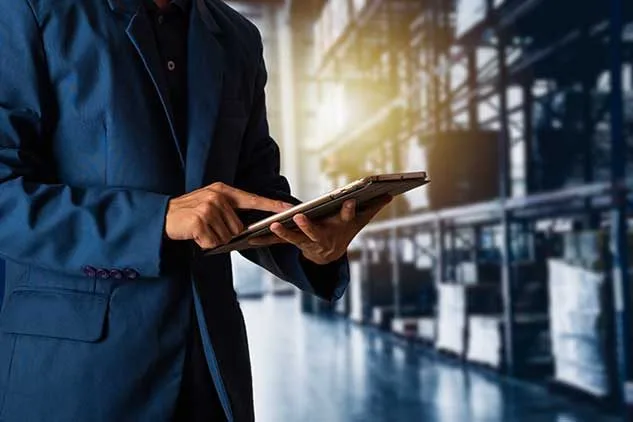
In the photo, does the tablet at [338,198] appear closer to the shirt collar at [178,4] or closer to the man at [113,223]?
the man at [113,223]

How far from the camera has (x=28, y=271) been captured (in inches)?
31.3

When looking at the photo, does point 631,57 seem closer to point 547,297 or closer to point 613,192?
point 613,192

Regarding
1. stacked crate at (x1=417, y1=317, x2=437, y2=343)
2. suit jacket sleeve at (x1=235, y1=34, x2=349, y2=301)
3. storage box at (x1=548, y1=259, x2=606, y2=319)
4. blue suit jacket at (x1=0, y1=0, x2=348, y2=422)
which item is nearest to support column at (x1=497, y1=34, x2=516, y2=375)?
storage box at (x1=548, y1=259, x2=606, y2=319)

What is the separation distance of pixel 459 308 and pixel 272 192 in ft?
9.15

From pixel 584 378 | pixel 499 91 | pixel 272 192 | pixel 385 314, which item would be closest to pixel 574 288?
pixel 584 378

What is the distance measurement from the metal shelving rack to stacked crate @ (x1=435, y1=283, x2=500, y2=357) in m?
0.20

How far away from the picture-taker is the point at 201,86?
0.86 m

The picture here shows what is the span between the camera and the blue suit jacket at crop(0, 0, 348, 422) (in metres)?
0.75

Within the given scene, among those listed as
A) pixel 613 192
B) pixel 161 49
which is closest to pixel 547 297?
pixel 613 192

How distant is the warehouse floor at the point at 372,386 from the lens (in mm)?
2959

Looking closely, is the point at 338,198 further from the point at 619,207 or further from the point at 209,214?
the point at 619,207

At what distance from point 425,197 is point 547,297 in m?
1.15

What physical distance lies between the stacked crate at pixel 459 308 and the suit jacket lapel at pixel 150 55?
9.55ft

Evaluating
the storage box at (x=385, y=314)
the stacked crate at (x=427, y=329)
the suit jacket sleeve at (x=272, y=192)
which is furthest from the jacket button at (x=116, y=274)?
the storage box at (x=385, y=314)
